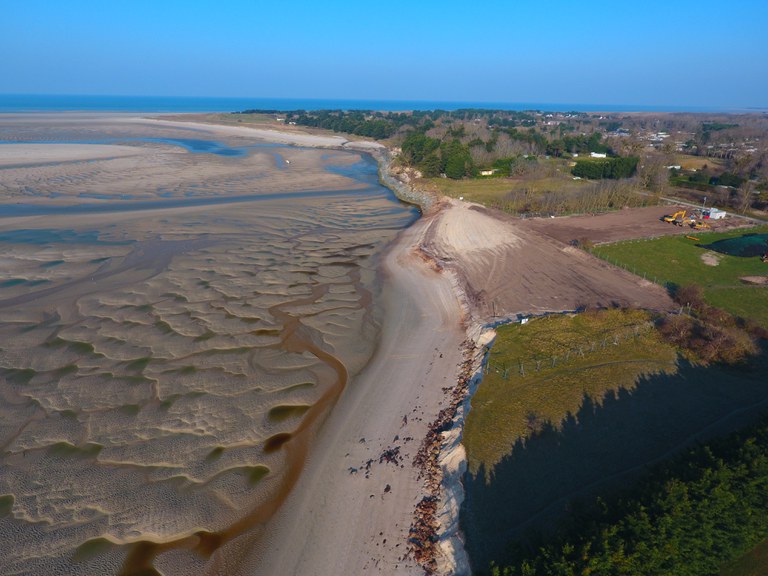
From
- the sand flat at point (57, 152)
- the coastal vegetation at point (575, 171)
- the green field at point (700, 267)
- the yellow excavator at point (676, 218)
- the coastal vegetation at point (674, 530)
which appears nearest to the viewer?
the coastal vegetation at point (674, 530)

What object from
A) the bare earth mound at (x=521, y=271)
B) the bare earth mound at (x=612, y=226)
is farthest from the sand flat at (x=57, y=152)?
the bare earth mound at (x=612, y=226)

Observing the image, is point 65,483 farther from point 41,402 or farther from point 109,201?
point 109,201

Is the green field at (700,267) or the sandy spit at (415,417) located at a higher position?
the green field at (700,267)

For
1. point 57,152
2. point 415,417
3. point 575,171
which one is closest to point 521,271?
point 415,417

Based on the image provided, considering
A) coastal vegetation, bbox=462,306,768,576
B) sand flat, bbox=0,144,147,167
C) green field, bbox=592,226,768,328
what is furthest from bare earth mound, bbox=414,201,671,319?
sand flat, bbox=0,144,147,167

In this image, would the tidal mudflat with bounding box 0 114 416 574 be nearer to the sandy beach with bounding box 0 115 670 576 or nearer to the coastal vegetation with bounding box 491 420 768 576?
the sandy beach with bounding box 0 115 670 576

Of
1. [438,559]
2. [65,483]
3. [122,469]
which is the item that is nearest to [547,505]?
[438,559]

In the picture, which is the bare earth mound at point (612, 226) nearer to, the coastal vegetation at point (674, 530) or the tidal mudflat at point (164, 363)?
the tidal mudflat at point (164, 363)
